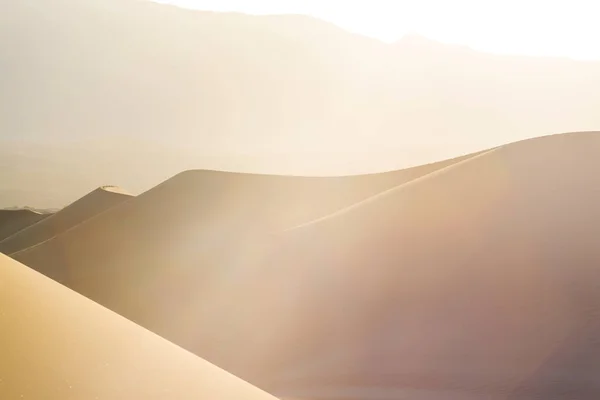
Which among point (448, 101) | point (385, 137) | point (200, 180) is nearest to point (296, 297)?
point (200, 180)

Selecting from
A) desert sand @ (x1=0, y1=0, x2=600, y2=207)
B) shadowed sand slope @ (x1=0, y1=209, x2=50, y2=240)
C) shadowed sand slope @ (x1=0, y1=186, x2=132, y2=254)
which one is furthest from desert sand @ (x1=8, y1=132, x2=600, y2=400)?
desert sand @ (x1=0, y1=0, x2=600, y2=207)

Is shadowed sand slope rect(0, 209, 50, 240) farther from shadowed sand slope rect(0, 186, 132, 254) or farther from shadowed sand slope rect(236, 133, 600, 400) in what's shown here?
shadowed sand slope rect(236, 133, 600, 400)

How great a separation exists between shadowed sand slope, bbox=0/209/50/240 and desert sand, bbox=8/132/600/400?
17.6m

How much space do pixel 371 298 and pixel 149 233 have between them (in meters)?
9.15

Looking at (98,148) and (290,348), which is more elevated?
(98,148)

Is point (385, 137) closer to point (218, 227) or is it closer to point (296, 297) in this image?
point (218, 227)

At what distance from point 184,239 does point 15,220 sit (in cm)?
1747

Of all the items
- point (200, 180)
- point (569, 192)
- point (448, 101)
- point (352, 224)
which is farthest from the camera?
point (448, 101)

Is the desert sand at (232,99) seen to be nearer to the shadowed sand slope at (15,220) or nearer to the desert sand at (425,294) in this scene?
the shadowed sand slope at (15,220)

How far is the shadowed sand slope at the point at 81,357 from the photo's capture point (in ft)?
9.02

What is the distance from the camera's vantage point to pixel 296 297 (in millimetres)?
9016

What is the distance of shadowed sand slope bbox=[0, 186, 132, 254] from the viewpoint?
22752 millimetres

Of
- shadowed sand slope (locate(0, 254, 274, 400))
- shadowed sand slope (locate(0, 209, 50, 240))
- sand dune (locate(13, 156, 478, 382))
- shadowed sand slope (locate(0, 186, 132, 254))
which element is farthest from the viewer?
shadowed sand slope (locate(0, 209, 50, 240))

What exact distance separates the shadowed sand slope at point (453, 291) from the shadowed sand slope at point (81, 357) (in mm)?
3413
